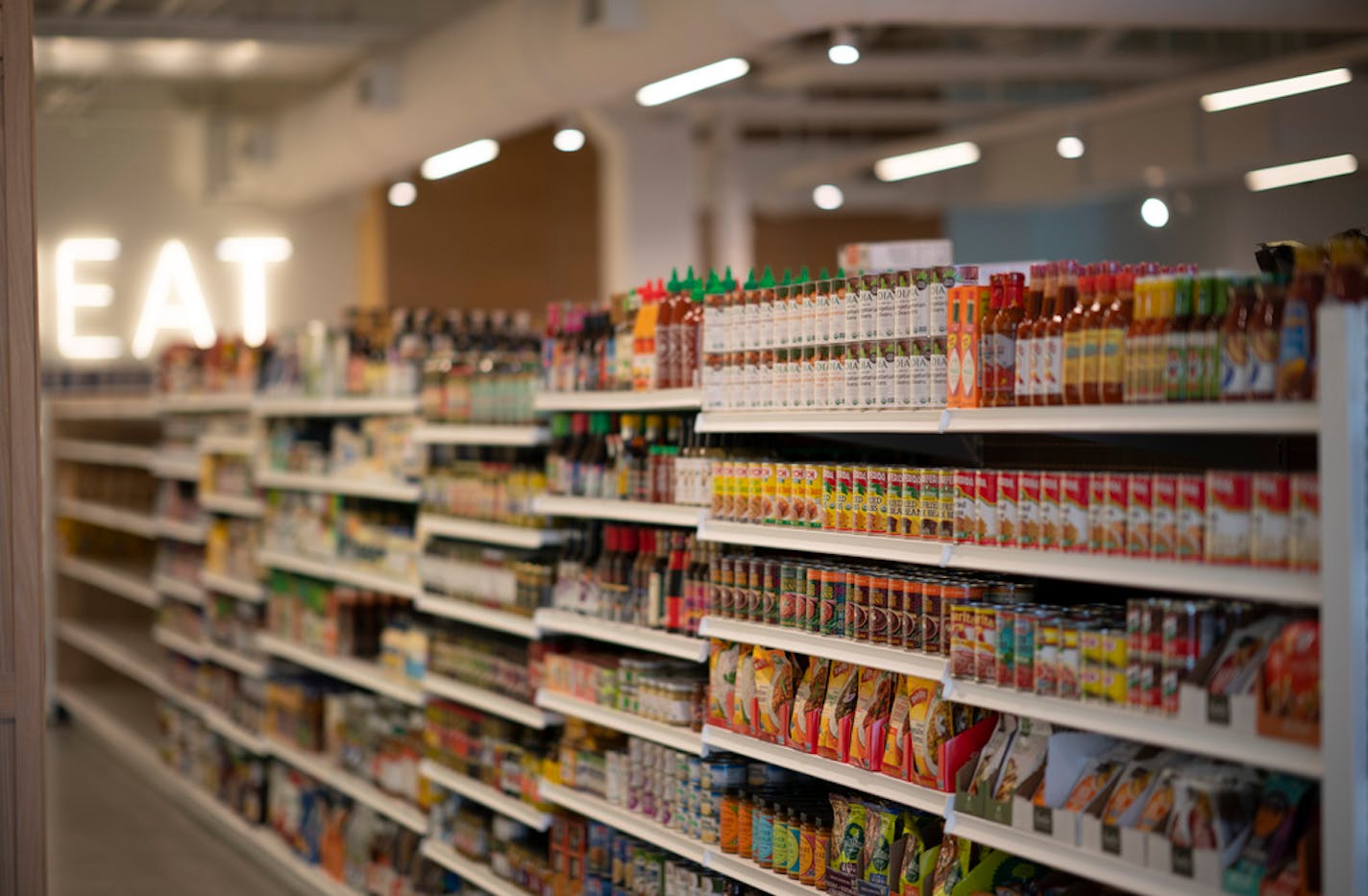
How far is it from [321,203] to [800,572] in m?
10.7

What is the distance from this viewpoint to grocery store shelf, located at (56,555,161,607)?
34.7 ft

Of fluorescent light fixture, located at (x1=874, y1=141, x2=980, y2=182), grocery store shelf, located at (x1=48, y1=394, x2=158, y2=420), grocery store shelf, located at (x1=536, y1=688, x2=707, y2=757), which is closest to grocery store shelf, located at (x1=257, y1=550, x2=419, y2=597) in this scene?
grocery store shelf, located at (x1=536, y1=688, x2=707, y2=757)

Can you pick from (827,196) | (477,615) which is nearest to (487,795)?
(477,615)

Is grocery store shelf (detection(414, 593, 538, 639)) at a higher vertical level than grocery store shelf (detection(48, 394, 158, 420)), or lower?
lower

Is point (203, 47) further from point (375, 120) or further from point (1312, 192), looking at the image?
point (1312, 192)

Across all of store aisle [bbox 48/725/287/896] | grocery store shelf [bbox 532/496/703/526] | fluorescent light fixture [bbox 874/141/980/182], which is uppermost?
fluorescent light fixture [bbox 874/141/980/182]

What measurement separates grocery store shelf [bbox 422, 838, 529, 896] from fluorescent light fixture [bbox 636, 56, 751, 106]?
11.2 ft

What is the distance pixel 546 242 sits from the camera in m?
14.0

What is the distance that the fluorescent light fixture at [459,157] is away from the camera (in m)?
9.36

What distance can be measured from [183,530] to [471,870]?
4347mm

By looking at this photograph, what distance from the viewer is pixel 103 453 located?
36.8ft

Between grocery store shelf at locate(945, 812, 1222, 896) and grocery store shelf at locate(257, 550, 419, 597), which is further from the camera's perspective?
grocery store shelf at locate(257, 550, 419, 597)

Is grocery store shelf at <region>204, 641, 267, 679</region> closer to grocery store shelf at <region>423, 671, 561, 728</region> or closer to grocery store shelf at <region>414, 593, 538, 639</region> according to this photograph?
grocery store shelf at <region>414, 593, 538, 639</region>

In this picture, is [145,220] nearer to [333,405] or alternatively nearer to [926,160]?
[926,160]
